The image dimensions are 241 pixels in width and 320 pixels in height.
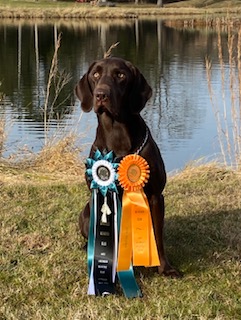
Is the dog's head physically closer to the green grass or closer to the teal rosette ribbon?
the teal rosette ribbon

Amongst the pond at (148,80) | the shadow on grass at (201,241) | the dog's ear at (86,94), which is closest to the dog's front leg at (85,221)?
the shadow on grass at (201,241)

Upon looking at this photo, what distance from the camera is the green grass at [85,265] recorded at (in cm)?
326

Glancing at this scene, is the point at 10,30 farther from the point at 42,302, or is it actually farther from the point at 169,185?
the point at 42,302

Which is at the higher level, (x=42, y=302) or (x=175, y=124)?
(x=42, y=302)

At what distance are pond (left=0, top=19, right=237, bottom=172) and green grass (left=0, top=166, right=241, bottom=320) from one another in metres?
2.65

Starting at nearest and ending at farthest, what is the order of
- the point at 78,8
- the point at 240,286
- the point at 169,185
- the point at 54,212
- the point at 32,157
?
the point at 240,286
the point at 54,212
the point at 169,185
the point at 32,157
the point at 78,8

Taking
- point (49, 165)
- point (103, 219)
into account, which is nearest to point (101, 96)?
point (103, 219)

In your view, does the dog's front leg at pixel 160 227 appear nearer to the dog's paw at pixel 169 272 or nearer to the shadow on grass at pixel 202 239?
the dog's paw at pixel 169 272

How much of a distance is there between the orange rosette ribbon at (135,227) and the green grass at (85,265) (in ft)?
0.57

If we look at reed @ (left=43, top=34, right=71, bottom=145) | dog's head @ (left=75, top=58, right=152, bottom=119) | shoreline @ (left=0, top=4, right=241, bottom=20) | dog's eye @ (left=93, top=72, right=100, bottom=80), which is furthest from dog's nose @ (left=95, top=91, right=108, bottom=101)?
shoreline @ (left=0, top=4, right=241, bottom=20)

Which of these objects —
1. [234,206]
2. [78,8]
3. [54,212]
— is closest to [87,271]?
[54,212]

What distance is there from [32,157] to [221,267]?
441cm

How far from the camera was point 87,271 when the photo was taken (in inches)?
150

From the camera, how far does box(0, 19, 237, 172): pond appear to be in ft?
31.0
